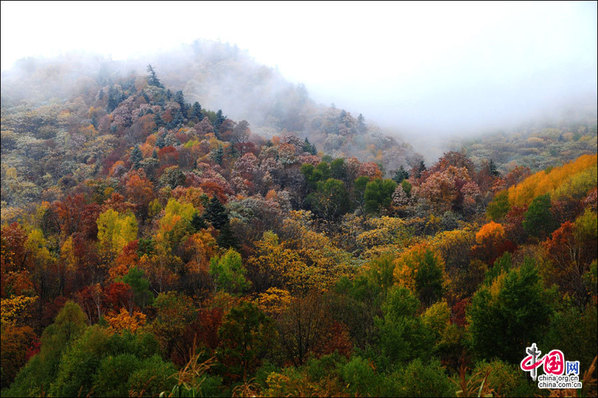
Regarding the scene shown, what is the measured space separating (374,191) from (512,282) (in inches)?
1485

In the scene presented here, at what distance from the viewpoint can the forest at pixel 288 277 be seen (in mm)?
17297

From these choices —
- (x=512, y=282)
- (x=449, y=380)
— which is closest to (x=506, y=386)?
(x=449, y=380)

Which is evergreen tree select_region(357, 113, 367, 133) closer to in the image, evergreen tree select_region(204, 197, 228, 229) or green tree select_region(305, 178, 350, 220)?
green tree select_region(305, 178, 350, 220)

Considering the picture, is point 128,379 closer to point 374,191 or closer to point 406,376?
point 406,376

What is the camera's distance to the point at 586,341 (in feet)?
53.8

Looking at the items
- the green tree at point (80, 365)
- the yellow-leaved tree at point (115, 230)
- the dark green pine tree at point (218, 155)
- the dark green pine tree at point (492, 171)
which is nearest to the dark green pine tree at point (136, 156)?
the dark green pine tree at point (218, 155)

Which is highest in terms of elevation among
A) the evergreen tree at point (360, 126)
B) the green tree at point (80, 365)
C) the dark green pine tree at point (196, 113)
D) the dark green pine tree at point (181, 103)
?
the dark green pine tree at point (181, 103)

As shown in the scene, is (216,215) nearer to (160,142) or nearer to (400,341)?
(400,341)

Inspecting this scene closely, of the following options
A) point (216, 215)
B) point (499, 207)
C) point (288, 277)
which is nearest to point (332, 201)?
point (216, 215)

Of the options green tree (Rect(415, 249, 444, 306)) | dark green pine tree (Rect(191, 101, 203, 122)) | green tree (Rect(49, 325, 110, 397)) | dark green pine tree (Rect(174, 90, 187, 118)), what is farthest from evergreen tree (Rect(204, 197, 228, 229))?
dark green pine tree (Rect(174, 90, 187, 118))

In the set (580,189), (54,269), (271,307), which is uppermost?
(580,189)

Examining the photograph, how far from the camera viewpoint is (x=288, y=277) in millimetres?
41719

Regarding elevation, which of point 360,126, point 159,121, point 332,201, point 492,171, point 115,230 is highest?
point 159,121

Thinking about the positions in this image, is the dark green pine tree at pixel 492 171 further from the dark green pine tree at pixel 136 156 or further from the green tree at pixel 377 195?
the dark green pine tree at pixel 136 156
